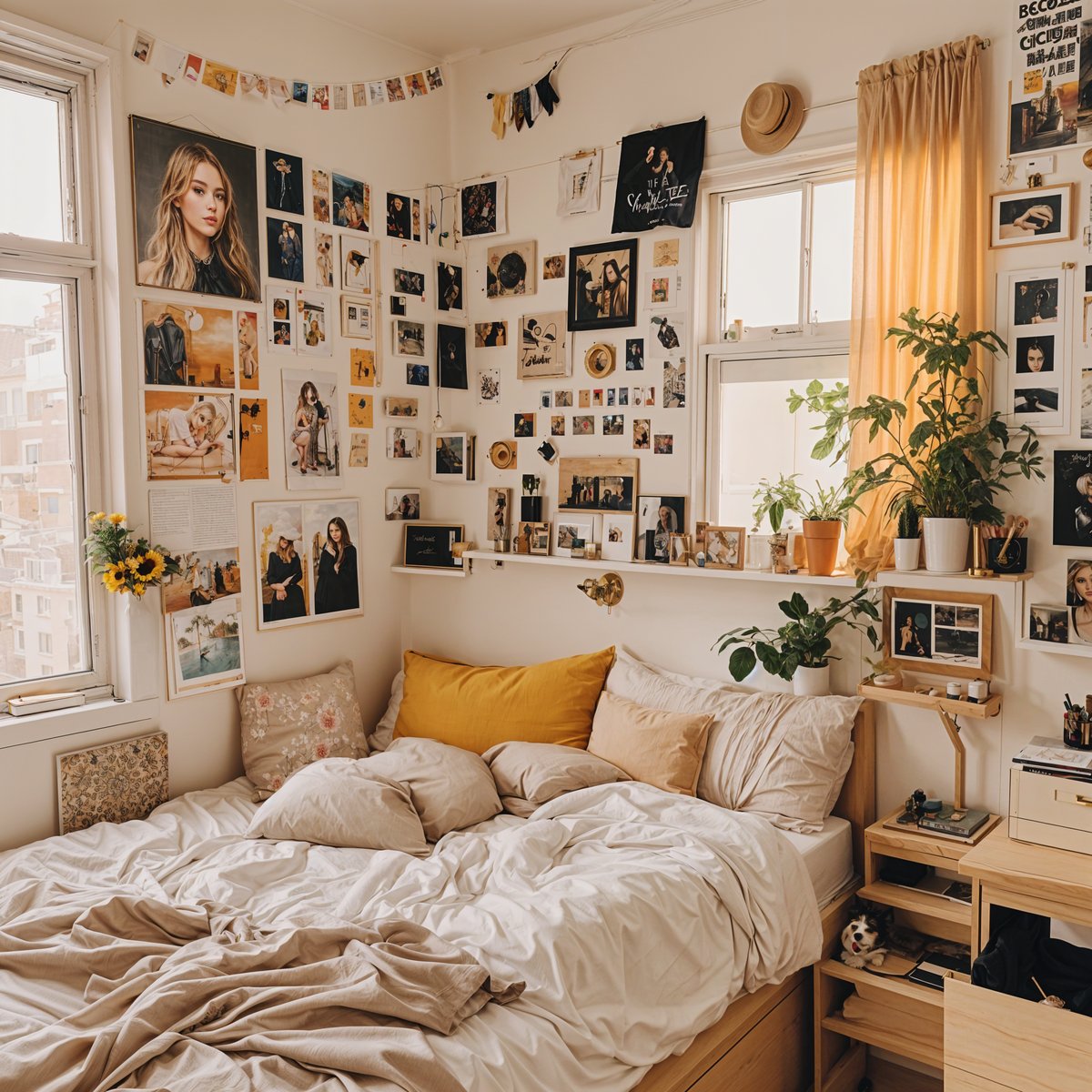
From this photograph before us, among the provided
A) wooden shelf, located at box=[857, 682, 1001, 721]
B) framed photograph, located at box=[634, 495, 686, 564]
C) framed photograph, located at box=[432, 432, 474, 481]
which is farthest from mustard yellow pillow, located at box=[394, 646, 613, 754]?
wooden shelf, located at box=[857, 682, 1001, 721]

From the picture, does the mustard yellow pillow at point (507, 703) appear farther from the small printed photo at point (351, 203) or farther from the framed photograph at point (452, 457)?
the small printed photo at point (351, 203)

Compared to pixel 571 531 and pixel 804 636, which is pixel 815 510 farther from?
pixel 571 531

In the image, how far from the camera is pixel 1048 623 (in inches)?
98.3

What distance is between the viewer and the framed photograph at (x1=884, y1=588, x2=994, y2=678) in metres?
2.60

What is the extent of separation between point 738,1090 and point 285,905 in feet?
3.70

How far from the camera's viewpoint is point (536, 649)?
141 inches

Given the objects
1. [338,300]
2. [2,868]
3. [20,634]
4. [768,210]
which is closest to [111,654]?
[20,634]

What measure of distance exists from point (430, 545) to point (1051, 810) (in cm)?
226

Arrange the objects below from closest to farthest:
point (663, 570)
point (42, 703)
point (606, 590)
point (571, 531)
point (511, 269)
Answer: point (42, 703) → point (663, 570) → point (606, 590) → point (571, 531) → point (511, 269)

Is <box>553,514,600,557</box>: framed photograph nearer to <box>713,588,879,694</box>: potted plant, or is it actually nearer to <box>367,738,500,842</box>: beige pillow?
<box>713,588,879,694</box>: potted plant

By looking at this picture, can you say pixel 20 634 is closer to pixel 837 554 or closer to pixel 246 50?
pixel 246 50

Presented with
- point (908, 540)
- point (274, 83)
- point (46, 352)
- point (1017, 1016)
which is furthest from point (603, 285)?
point (1017, 1016)

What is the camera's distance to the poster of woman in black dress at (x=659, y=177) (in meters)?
3.09

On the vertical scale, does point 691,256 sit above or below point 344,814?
above
